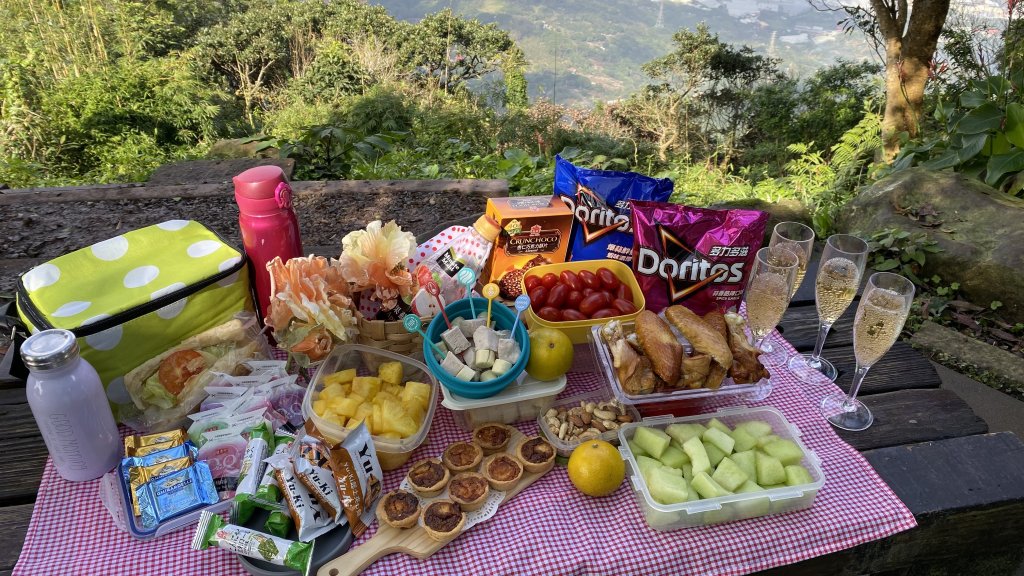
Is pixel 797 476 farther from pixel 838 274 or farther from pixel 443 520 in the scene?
pixel 443 520

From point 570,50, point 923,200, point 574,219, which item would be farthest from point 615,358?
point 570,50

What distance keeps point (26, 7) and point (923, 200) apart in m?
10.6

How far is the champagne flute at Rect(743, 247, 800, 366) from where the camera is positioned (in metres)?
1.40

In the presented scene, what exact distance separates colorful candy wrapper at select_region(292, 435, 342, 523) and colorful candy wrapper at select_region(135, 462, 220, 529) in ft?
0.71

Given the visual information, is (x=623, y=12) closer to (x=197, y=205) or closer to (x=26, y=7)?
(x=26, y=7)

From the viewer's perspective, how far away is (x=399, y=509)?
3.74ft

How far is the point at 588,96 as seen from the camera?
112 feet

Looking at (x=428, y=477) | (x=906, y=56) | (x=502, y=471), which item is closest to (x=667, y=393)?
(x=502, y=471)

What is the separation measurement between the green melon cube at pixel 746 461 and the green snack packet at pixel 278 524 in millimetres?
886

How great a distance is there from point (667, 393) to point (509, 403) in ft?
1.16

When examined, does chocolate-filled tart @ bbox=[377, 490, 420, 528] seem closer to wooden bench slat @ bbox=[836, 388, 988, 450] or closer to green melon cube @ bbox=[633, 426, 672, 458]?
green melon cube @ bbox=[633, 426, 672, 458]

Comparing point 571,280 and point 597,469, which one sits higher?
point 571,280

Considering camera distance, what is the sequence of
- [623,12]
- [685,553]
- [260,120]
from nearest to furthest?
[685,553], [260,120], [623,12]

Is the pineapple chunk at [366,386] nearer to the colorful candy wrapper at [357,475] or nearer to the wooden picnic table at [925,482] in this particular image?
the colorful candy wrapper at [357,475]
